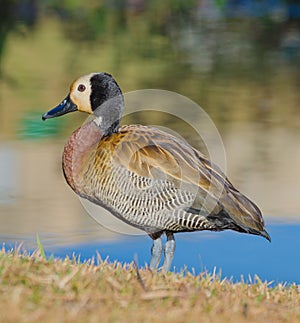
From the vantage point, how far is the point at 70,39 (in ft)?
62.1

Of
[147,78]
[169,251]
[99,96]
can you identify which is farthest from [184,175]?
[147,78]

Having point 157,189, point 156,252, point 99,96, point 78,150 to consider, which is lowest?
point 156,252

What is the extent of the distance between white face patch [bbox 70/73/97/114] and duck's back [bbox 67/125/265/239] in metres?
0.45

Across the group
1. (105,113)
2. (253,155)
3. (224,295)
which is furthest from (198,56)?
(224,295)

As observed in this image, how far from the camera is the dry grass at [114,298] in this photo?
349 centimetres

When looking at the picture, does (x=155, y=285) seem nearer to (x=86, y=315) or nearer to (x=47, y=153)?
(x=86, y=315)

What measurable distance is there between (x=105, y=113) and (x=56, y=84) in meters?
8.46

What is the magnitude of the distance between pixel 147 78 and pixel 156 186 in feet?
29.8

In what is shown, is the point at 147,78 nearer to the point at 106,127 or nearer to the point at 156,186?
the point at 106,127

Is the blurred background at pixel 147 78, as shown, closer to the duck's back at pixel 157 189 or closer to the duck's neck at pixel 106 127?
the duck's neck at pixel 106 127

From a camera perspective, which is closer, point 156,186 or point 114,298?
point 114,298

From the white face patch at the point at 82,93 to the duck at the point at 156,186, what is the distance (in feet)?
1.08

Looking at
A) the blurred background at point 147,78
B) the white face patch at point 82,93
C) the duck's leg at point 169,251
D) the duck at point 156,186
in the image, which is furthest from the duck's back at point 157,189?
the blurred background at point 147,78

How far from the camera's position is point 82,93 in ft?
19.1
